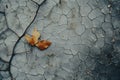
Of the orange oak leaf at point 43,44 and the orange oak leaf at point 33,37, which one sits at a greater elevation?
the orange oak leaf at point 33,37

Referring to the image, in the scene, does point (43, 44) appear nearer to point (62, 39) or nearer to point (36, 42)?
point (36, 42)

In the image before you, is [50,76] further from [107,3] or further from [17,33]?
[107,3]

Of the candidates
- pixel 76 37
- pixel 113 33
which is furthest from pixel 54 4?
pixel 113 33

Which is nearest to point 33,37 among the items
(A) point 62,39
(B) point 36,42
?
(B) point 36,42

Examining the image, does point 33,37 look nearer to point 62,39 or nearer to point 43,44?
point 43,44
